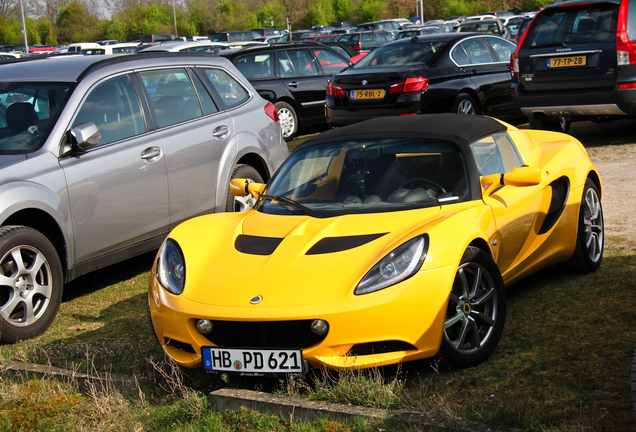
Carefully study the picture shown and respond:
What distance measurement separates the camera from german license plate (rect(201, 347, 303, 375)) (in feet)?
13.1

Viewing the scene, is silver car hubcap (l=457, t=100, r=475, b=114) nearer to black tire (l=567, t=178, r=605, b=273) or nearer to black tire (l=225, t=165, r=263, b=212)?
black tire (l=225, t=165, r=263, b=212)

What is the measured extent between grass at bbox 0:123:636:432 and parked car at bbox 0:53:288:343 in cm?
58

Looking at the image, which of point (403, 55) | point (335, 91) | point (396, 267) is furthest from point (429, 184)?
point (403, 55)

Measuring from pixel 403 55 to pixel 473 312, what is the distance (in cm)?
884

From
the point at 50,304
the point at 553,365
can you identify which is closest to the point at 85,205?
the point at 50,304

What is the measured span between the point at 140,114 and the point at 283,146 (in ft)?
6.45

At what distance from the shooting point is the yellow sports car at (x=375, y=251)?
401cm

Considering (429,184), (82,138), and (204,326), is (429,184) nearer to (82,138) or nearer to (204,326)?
(204,326)

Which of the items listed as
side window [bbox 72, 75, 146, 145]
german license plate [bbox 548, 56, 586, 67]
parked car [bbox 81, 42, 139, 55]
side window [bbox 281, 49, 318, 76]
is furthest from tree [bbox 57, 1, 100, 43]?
side window [bbox 72, 75, 146, 145]

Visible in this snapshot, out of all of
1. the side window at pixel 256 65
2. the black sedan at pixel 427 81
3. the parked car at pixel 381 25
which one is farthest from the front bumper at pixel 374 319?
the parked car at pixel 381 25

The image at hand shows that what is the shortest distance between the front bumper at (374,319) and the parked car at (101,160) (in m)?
2.01

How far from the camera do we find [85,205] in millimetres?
6039

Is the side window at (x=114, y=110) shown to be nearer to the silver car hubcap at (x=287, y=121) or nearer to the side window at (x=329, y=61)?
the silver car hubcap at (x=287, y=121)

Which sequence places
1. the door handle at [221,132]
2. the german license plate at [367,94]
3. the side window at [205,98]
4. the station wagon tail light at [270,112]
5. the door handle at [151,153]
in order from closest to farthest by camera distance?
the door handle at [151,153], the door handle at [221,132], the side window at [205,98], the station wagon tail light at [270,112], the german license plate at [367,94]
